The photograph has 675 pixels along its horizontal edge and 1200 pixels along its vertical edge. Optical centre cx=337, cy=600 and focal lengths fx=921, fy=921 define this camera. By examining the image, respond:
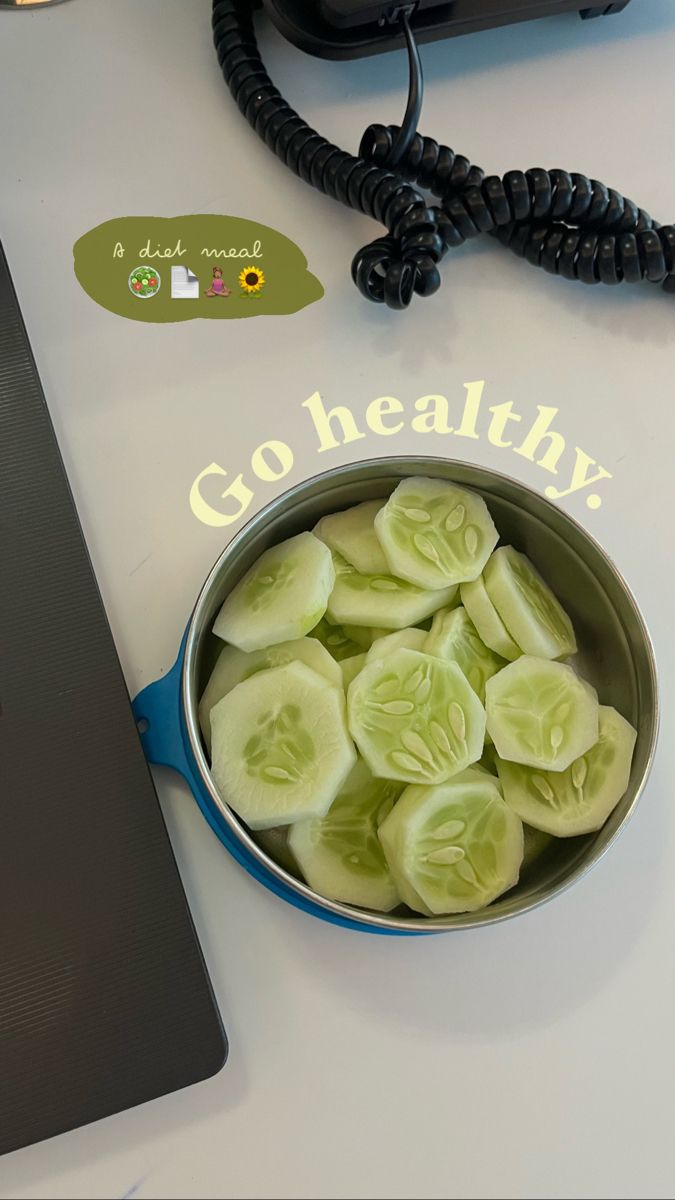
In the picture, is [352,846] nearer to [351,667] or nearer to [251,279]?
[351,667]

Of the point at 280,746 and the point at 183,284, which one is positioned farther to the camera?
the point at 183,284

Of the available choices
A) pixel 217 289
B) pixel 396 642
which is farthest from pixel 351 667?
pixel 217 289

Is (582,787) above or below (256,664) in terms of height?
below

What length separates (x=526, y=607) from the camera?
1.91 feet

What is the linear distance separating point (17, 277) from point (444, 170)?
32 cm

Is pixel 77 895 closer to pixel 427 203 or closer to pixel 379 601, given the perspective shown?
pixel 379 601

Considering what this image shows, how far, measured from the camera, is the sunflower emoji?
0.68 m

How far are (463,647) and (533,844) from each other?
133 millimetres

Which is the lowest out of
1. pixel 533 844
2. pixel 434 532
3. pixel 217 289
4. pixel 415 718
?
pixel 533 844

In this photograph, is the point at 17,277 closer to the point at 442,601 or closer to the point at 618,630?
the point at 442,601

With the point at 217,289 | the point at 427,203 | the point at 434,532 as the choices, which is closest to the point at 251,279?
the point at 217,289

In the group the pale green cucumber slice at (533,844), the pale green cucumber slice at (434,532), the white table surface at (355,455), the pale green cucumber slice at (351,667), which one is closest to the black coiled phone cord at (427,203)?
the white table surface at (355,455)

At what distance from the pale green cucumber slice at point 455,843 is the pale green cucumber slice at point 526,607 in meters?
0.09

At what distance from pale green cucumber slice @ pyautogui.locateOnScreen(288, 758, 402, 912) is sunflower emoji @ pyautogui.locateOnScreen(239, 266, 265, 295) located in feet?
1.17
